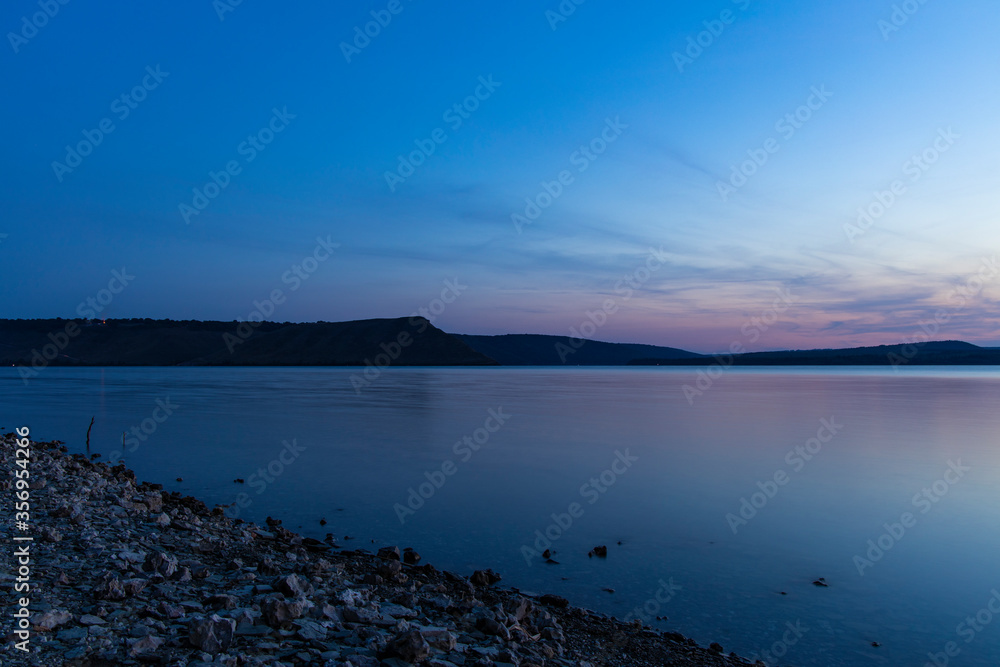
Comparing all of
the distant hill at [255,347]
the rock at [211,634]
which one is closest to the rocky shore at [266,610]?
the rock at [211,634]

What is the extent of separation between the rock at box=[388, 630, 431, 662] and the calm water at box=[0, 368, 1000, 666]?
2374mm

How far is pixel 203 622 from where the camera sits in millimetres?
3787

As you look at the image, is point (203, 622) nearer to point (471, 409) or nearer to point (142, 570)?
point (142, 570)

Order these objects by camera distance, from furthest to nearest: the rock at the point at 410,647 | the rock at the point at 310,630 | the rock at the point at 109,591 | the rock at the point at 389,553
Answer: the rock at the point at 389,553
the rock at the point at 109,591
the rock at the point at 310,630
the rock at the point at 410,647

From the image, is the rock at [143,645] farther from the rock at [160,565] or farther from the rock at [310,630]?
the rock at [160,565]

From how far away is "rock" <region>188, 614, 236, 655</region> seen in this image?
145 inches

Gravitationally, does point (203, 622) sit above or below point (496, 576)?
above

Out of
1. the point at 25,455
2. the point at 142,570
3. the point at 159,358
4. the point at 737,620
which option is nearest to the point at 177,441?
the point at 25,455

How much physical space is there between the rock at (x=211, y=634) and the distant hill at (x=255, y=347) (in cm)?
15466

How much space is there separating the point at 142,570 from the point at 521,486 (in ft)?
22.0

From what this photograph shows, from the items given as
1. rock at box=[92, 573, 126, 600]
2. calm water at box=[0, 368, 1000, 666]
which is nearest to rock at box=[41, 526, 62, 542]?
rock at box=[92, 573, 126, 600]

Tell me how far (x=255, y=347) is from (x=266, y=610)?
571 feet

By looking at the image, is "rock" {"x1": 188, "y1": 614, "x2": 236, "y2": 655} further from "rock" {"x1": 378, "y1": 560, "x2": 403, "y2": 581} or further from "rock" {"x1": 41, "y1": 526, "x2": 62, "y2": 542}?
"rock" {"x1": 41, "y1": 526, "x2": 62, "y2": 542}

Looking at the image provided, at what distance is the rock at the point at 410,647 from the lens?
384cm
